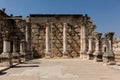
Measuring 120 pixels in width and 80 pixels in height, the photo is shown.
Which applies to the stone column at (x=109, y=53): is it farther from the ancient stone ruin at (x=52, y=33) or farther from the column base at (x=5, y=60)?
the ancient stone ruin at (x=52, y=33)

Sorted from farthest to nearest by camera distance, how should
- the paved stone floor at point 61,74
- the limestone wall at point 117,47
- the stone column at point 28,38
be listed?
1. the stone column at point 28,38
2. the limestone wall at point 117,47
3. the paved stone floor at point 61,74

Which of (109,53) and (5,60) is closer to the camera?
(5,60)

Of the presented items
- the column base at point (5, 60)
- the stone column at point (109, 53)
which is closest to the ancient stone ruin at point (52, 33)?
the stone column at point (109, 53)

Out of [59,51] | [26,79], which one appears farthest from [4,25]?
[26,79]

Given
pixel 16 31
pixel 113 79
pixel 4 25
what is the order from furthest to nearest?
1. pixel 16 31
2. pixel 4 25
3. pixel 113 79

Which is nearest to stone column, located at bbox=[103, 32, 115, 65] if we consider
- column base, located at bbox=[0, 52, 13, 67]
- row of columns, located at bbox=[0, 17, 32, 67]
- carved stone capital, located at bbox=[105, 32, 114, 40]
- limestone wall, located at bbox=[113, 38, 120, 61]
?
carved stone capital, located at bbox=[105, 32, 114, 40]

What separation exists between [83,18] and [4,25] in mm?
10829

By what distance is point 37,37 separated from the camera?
38.9 m

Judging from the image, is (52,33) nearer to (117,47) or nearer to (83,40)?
(83,40)

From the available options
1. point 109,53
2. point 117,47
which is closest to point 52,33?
point 117,47

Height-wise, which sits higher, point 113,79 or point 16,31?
point 16,31

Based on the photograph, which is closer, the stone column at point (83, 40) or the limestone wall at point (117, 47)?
the limestone wall at point (117, 47)

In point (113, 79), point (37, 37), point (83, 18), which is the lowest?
point (113, 79)

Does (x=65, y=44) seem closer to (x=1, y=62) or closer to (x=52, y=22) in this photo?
(x=52, y=22)
